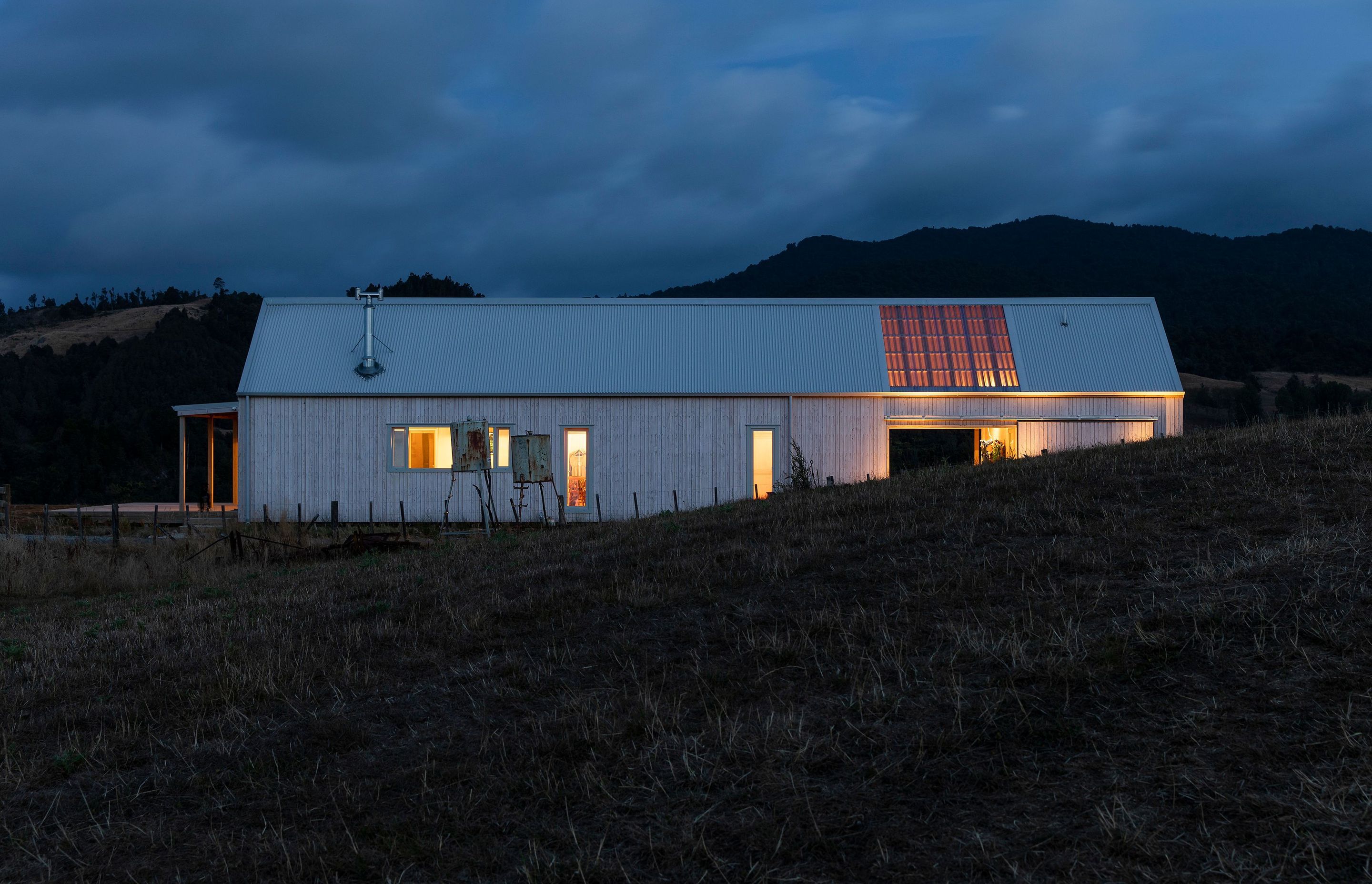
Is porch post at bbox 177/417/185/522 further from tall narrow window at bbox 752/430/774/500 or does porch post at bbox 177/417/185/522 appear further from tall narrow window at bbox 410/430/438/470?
tall narrow window at bbox 752/430/774/500

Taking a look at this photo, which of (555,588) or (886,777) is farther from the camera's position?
(555,588)

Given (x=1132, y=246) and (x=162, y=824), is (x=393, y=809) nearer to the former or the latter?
(x=162, y=824)

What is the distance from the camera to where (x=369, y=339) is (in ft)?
87.7

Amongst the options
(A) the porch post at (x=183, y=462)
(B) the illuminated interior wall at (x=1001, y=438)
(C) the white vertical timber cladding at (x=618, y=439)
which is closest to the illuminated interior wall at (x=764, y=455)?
(C) the white vertical timber cladding at (x=618, y=439)

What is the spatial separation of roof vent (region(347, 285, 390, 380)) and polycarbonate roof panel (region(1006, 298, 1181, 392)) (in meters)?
17.5

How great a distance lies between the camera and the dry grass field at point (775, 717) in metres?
4.46

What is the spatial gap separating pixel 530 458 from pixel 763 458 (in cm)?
714

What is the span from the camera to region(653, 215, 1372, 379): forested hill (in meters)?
71.5

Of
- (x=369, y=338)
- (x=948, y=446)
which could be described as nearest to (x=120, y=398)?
(x=369, y=338)

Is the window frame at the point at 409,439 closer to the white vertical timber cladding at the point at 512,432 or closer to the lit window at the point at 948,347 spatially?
the white vertical timber cladding at the point at 512,432

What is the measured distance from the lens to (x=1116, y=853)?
4168mm

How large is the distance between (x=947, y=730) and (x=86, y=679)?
281 inches

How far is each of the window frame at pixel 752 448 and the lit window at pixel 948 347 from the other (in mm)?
3425

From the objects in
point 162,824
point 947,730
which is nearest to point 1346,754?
point 947,730
